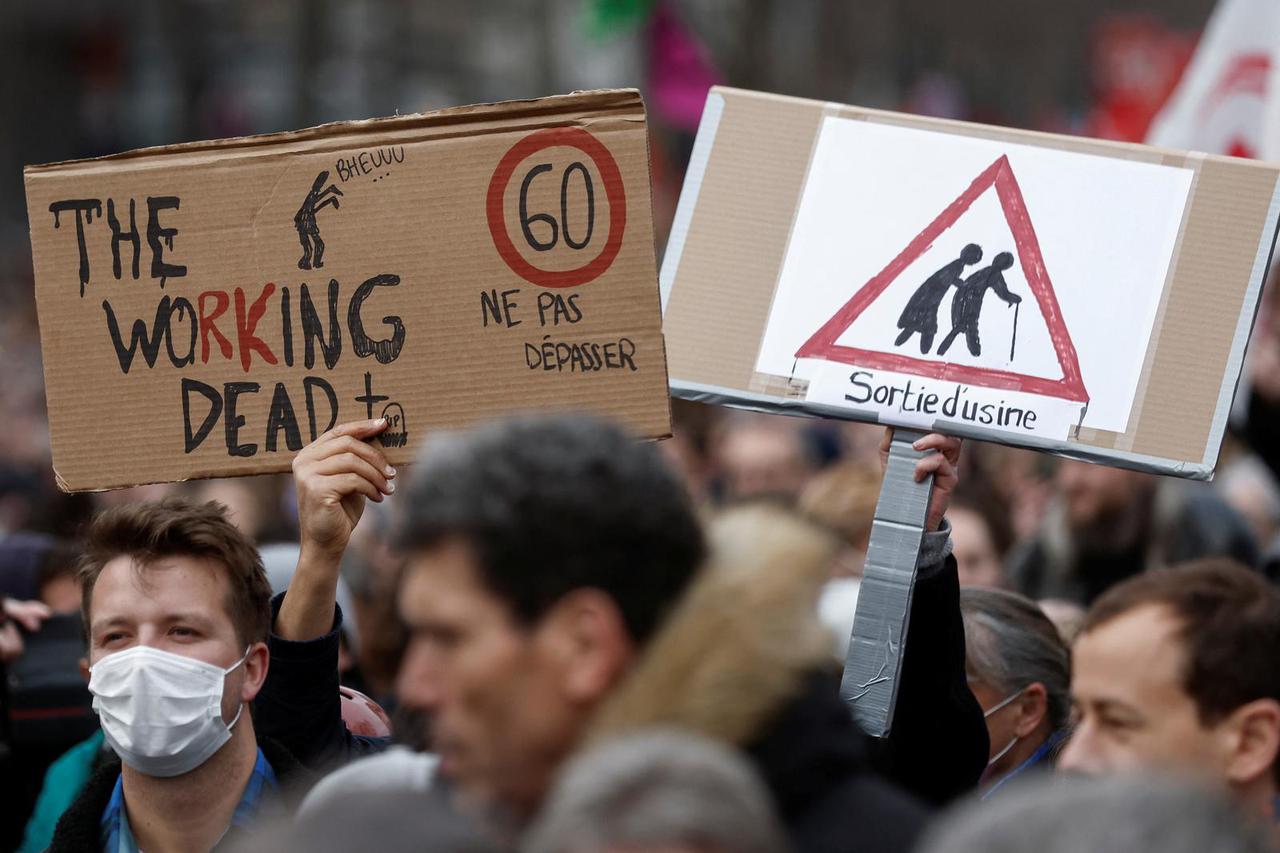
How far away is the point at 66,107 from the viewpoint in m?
40.4

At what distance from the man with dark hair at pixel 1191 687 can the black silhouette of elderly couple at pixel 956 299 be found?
2.04 ft

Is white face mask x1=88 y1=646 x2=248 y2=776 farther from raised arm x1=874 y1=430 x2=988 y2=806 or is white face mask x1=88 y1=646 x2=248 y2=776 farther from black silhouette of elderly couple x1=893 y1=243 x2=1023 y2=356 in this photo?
black silhouette of elderly couple x1=893 y1=243 x2=1023 y2=356

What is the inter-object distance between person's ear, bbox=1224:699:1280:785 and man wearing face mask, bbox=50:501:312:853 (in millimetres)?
1655

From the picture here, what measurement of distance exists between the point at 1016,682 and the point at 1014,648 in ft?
0.26

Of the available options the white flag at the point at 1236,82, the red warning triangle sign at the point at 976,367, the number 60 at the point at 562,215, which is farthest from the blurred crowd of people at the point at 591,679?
the white flag at the point at 1236,82

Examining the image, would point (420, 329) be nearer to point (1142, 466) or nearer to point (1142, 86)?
point (1142, 466)

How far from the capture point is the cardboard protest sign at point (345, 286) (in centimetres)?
338

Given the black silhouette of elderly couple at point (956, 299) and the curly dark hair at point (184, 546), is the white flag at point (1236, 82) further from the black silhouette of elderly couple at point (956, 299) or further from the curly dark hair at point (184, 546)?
the curly dark hair at point (184, 546)

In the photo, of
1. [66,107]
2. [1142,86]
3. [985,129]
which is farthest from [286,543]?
[66,107]

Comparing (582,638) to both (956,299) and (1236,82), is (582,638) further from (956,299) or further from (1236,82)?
(1236,82)

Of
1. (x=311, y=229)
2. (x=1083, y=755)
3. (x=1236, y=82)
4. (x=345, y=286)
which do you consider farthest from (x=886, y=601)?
(x=1236, y=82)

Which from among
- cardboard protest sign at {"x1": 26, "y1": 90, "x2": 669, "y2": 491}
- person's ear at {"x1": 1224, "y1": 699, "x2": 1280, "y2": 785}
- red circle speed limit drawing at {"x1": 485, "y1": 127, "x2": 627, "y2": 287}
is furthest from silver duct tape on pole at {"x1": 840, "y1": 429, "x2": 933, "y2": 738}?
red circle speed limit drawing at {"x1": 485, "y1": 127, "x2": 627, "y2": 287}

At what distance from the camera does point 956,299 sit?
3436 mm

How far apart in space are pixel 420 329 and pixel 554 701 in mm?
1422
